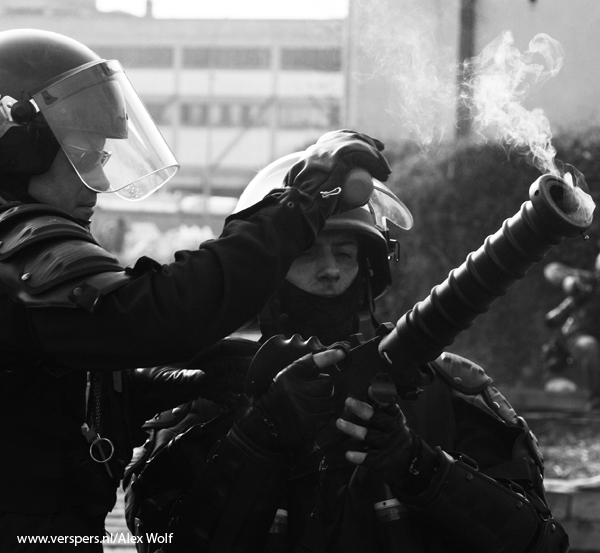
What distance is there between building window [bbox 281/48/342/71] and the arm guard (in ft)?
63.9

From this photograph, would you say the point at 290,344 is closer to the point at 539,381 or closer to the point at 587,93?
the point at 539,381

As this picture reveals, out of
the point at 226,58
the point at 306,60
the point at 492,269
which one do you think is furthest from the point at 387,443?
the point at 226,58

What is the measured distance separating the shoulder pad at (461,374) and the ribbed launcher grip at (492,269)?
41 centimetres

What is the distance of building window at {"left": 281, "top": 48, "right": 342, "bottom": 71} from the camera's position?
2365 cm

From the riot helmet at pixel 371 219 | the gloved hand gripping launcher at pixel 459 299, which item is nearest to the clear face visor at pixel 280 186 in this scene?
the riot helmet at pixel 371 219

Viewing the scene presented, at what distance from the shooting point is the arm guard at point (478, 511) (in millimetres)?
2494

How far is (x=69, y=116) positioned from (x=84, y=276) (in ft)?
1.78

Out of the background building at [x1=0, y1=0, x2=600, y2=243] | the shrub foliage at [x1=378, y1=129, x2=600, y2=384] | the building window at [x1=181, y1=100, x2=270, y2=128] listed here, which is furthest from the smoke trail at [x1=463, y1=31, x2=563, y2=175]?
the building window at [x1=181, y1=100, x2=270, y2=128]

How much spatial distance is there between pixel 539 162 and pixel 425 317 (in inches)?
27.5

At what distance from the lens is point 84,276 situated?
6.63 feet

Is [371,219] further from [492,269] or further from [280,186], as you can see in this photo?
[492,269]

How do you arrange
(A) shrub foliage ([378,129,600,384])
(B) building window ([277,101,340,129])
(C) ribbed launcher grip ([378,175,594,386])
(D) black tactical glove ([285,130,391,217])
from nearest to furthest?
(C) ribbed launcher grip ([378,175,594,386])
(D) black tactical glove ([285,130,391,217])
(A) shrub foliage ([378,129,600,384])
(B) building window ([277,101,340,129])

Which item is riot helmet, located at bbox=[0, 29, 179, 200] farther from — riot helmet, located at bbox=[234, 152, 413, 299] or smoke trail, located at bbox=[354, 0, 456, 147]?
smoke trail, located at bbox=[354, 0, 456, 147]

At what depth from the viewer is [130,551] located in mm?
4570
